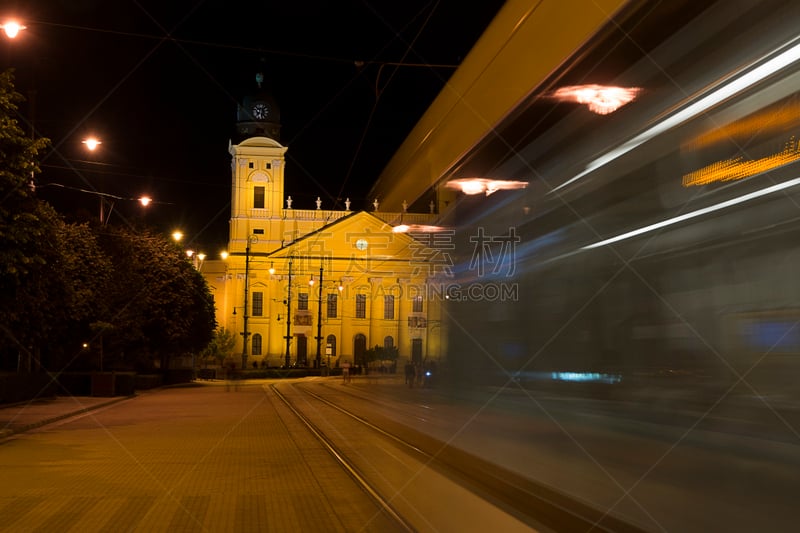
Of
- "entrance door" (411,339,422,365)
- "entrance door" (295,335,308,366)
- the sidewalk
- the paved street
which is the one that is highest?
"entrance door" (295,335,308,366)

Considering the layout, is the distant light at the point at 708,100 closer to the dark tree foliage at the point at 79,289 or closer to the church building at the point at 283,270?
the dark tree foliage at the point at 79,289

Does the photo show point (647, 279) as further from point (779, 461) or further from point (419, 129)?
point (419, 129)

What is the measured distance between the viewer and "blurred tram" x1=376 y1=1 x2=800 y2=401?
25.8 ft

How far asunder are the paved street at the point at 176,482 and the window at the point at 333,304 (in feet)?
247

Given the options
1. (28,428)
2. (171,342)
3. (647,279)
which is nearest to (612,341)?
(647,279)

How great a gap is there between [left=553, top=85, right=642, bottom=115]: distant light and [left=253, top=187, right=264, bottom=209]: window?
8939cm

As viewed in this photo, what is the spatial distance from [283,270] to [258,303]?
6.40 m

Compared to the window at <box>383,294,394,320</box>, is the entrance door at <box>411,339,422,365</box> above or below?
below

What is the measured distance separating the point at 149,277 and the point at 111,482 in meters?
→ 36.5

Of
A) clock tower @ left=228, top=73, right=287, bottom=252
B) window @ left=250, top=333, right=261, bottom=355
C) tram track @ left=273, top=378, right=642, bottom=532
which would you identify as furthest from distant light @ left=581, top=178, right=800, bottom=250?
window @ left=250, top=333, right=261, bottom=355

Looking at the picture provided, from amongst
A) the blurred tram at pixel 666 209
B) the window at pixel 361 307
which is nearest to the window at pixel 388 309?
the window at pixel 361 307

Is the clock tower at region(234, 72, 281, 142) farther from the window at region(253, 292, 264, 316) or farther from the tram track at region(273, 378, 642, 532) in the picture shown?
the tram track at region(273, 378, 642, 532)

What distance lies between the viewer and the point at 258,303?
100188mm

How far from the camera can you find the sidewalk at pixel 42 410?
22.8 m
